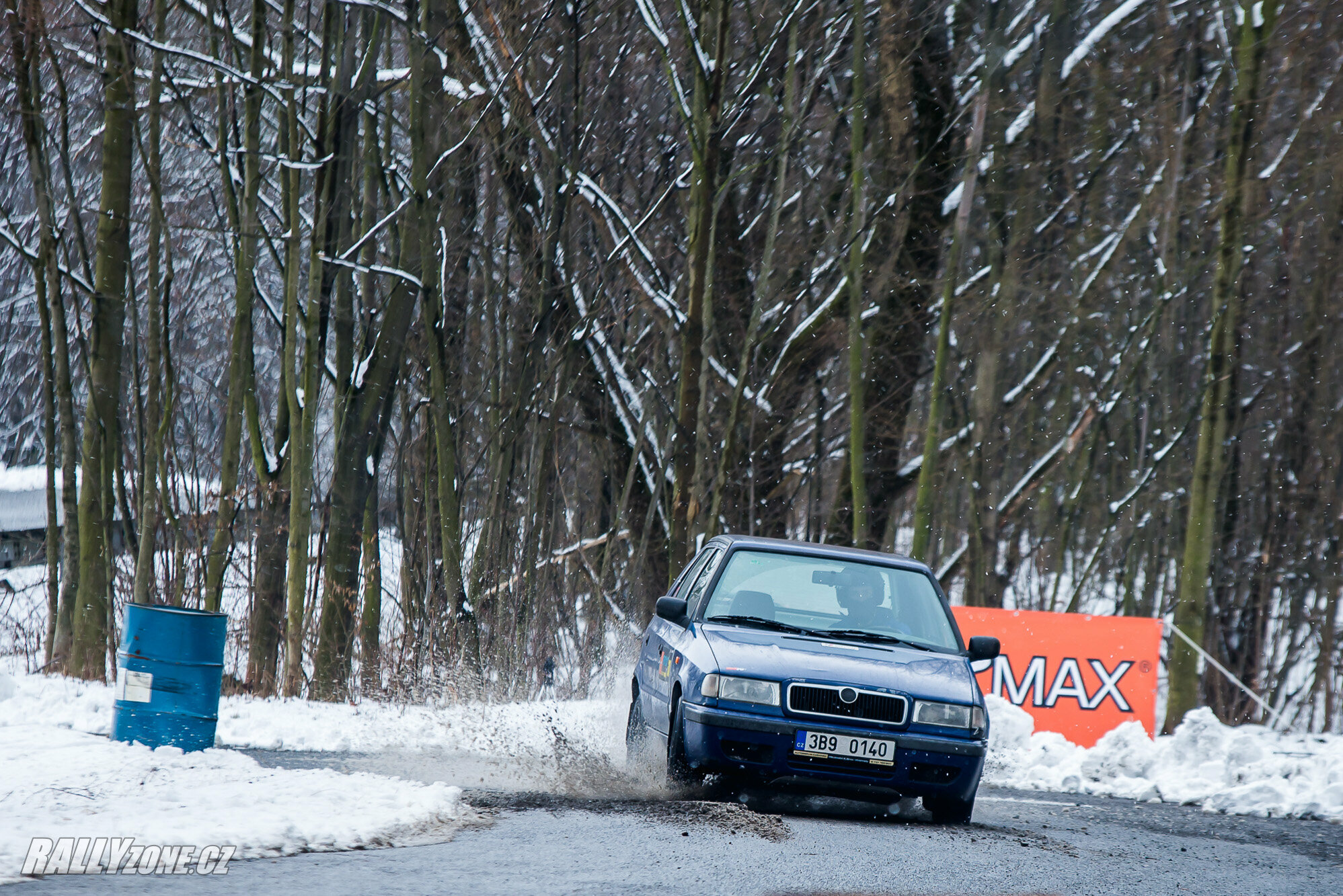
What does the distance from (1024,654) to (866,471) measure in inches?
239

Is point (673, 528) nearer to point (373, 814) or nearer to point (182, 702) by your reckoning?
point (182, 702)

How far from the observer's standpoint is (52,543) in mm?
20859

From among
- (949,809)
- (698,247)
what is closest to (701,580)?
(949,809)

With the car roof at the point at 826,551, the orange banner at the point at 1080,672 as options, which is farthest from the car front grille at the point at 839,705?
the orange banner at the point at 1080,672

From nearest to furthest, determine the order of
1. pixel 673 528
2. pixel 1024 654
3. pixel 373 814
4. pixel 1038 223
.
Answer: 1. pixel 373 814
2. pixel 1024 654
3. pixel 673 528
4. pixel 1038 223

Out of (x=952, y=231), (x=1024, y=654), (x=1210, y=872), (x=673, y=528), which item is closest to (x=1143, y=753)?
(x=1024, y=654)

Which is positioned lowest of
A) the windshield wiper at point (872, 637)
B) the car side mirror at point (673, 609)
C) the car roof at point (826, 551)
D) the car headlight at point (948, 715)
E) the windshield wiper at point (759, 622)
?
the car headlight at point (948, 715)

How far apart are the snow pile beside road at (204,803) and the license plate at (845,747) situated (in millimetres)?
1853

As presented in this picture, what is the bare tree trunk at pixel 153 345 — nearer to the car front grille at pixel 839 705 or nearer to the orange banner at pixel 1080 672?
the orange banner at pixel 1080 672

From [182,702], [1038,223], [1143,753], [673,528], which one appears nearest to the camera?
[182,702]

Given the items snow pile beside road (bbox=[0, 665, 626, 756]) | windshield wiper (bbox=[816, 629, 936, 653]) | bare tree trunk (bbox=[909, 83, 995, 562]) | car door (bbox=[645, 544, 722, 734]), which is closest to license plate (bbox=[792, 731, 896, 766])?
car door (bbox=[645, 544, 722, 734])

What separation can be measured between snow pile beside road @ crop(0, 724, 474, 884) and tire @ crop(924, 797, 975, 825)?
105 inches

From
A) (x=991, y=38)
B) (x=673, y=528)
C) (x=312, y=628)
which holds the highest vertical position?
(x=991, y=38)

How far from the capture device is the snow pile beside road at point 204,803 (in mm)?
6102
